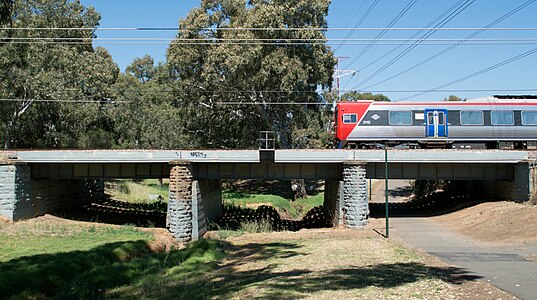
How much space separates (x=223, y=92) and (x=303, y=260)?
31.4m

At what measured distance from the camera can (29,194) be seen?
97.2 ft

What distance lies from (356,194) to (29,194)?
18.3 meters

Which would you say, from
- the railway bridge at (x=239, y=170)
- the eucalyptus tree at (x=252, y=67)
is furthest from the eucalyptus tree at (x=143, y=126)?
the railway bridge at (x=239, y=170)

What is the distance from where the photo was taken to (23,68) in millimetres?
40531

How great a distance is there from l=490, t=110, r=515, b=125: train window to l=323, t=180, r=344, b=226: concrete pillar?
10.4 metres

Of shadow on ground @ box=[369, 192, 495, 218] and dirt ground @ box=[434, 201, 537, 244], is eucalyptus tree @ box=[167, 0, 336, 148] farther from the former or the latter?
dirt ground @ box=[434, 201, 537, 244]

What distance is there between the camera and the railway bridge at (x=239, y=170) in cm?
2777

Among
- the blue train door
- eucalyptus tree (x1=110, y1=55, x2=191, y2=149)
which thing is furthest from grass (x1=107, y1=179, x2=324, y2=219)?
the blue train door

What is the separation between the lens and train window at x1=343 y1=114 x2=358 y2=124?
31812 mm

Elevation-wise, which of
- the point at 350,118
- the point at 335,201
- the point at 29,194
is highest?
the point at 350,118

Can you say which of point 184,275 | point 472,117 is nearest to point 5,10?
point 184,275

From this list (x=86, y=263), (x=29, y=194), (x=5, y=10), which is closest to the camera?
(x=5, y=10)

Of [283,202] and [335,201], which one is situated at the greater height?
[335,201]

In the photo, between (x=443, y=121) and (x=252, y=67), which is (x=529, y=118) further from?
(x=252, y=67)
